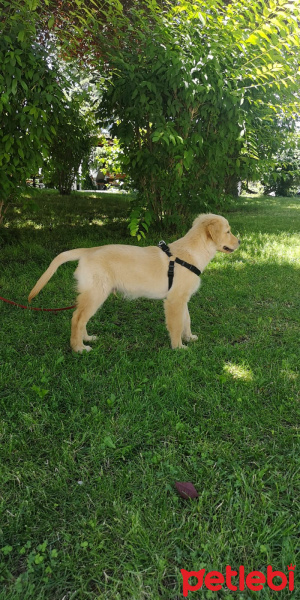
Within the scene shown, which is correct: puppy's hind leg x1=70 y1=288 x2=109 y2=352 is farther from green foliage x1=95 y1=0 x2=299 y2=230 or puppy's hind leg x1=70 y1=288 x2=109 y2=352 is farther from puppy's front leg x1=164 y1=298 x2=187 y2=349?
green foliage x1=95 y1=0 x2=299 y2=230

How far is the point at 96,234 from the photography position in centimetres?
737

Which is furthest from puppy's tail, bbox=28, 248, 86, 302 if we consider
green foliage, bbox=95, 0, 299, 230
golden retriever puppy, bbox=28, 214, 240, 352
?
green foliage, bbox=95, 0, 299, 230

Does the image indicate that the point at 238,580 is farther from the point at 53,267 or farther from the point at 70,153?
the point at 70,153

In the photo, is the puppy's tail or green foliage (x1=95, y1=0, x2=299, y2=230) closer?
the puppy's tail

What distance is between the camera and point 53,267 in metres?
2.97

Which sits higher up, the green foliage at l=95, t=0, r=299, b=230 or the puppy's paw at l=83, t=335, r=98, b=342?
the green foliage at l=95, t=0, r=299, b=230

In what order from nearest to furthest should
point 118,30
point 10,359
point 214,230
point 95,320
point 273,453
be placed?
point 273,453
point 10,359
point 214,230
point 95,320
point 118,30

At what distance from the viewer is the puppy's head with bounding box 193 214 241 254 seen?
3416 mm

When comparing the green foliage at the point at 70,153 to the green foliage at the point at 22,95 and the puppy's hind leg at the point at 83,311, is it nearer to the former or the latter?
the green foliage at the point at 22,95

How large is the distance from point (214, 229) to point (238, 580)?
2.74 meters

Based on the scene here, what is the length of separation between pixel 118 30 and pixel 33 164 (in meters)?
2.72

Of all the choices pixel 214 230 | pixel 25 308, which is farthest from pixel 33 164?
pixel 214 230

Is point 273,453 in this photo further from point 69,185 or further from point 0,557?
point 69,185

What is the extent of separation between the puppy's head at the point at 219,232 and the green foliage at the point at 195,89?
6.69ft
